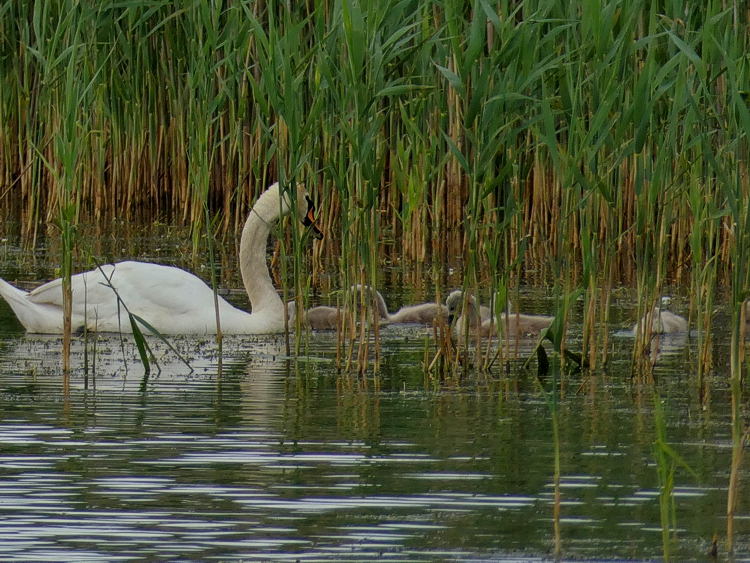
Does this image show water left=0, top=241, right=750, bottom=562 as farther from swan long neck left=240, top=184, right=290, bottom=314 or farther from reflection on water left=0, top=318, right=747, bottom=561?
swan long neck left=240, top=184, right=290, bottom=314

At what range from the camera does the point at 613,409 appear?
5789 millimetres

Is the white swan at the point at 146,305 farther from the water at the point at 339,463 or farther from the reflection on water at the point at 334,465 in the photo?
the reflection on water at the point at 334,465

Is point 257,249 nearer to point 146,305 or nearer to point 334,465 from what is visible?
point 146,305

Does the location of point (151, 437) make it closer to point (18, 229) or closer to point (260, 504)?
point (260, 504)

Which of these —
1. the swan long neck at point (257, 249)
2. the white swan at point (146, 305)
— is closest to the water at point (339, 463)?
the white swan at point (146, 305)

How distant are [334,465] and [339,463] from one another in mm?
35

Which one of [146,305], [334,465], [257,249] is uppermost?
[257,249]

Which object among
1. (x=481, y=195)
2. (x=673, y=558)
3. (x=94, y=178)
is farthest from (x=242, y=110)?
(x=94, y=178)

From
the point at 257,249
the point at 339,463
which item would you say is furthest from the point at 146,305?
the point at 339,463

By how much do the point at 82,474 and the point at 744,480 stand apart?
197 cm

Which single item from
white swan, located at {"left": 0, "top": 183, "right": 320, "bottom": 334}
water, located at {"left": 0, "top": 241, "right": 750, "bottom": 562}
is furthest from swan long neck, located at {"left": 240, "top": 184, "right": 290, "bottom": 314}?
water, located at {"left": 0, "top": 241, "right": 750, "bottom": 562}

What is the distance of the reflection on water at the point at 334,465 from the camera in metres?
3.84

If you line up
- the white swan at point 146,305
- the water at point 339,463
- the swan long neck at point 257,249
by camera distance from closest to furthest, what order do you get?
the water at point 339,463 → the white swan at point 146,305 → the swan long neck at point 257,249

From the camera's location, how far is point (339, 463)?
15.6 feet
